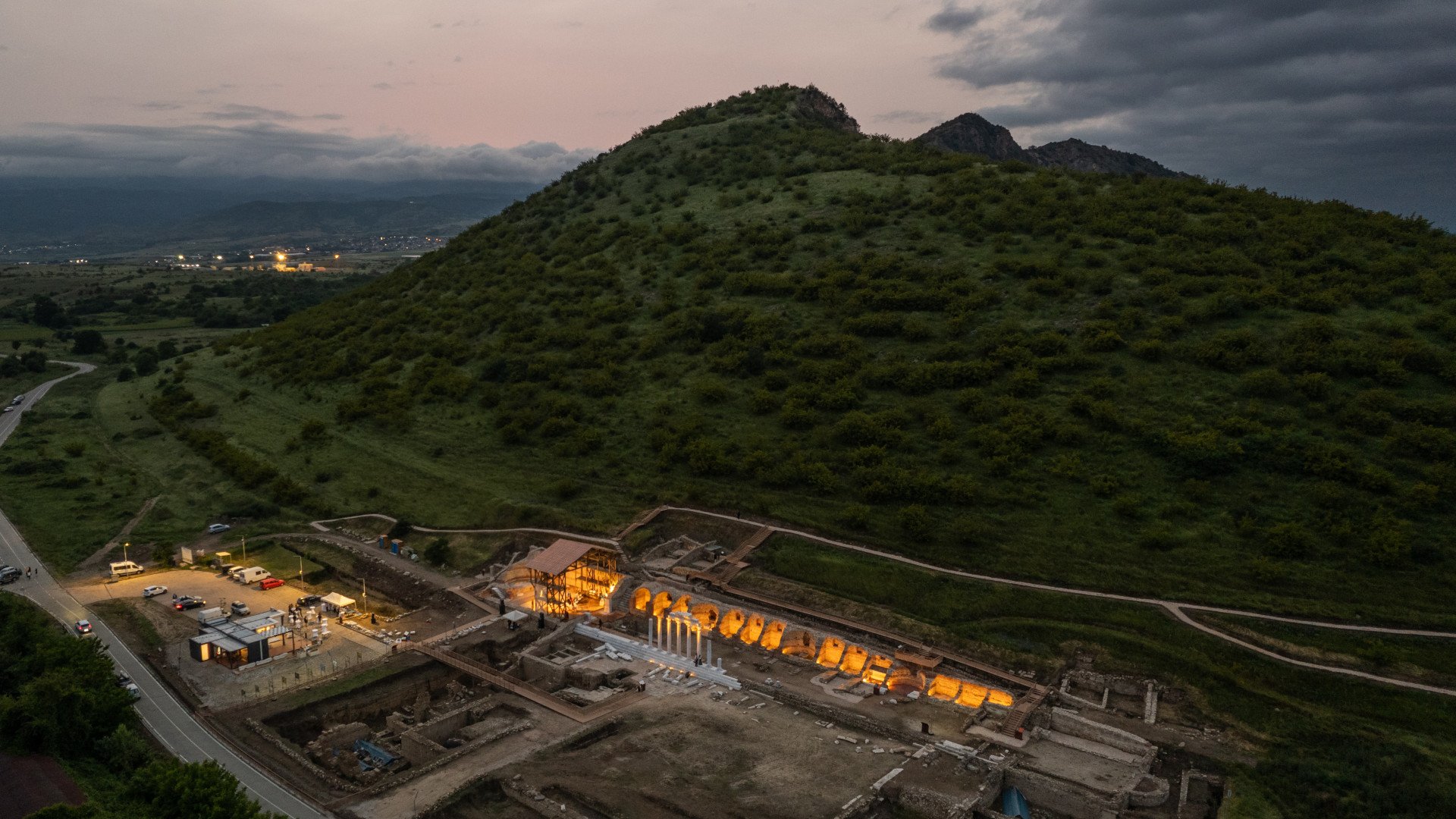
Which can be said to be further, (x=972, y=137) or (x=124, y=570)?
(x=972, y=137)

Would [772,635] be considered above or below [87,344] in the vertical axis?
below

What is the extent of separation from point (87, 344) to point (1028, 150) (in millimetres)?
146549

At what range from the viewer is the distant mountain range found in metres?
130

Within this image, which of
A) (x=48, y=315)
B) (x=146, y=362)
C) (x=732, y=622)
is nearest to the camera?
(x=732, y=622)

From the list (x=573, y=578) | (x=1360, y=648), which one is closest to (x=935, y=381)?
(x=573, y=578)

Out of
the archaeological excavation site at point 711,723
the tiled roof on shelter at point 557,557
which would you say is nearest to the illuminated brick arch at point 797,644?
the archaeological excavation site at point 711,723

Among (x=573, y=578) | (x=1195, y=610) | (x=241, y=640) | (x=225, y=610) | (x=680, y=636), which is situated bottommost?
(x=225, y=610)

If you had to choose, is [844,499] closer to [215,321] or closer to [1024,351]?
[1024,351]

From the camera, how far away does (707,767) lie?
31.7 m

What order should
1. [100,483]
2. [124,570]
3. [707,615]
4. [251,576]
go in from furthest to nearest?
1. [100,483]
2. [124,570]
3. [251,576]
4. [707,615]

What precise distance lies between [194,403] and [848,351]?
64.3 meters

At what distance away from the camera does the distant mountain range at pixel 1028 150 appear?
12950 centimetres

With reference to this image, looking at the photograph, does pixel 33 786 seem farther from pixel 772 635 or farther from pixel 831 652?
pixel 831 652

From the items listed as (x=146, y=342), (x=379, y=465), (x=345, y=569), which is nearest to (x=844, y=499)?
(x=345, y=569)
